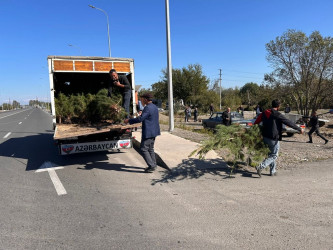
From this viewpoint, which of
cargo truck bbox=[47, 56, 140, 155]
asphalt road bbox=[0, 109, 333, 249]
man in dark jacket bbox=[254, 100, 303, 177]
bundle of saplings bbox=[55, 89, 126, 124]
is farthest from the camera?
bundle of saplings bbox=[55, 89, 126, 124]

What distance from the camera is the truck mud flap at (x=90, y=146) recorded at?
19.9ft

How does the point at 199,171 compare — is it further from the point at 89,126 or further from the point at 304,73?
the point at 304,73

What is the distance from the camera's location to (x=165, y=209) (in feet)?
12.3

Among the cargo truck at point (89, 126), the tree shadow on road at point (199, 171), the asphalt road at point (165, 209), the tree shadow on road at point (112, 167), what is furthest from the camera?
the cargo truck at point (89, 126)

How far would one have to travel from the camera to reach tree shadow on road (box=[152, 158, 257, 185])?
5273 mm

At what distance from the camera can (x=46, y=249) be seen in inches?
108

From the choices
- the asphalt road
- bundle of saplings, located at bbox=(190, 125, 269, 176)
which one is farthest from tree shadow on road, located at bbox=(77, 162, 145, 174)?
bundle of saplings, located at bbox=(190, 125, 269, 176)

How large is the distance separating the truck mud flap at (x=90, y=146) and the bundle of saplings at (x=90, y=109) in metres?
0.64

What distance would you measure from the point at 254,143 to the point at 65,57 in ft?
17.3

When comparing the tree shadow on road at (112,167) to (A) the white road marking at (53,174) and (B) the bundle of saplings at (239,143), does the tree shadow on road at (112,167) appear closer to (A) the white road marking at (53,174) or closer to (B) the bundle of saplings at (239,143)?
(A) the white road marking at (53,174)

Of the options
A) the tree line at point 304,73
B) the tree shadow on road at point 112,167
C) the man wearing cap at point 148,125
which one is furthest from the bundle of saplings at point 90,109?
the tree line at point 304,73

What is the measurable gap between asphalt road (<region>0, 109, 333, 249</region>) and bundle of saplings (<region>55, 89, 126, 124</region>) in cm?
142

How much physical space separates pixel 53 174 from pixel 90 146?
1.12m

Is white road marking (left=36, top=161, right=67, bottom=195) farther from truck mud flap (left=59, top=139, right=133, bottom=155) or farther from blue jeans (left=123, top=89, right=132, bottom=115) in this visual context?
blue jeans (left=123, top=89, right=132, bottom=115)
